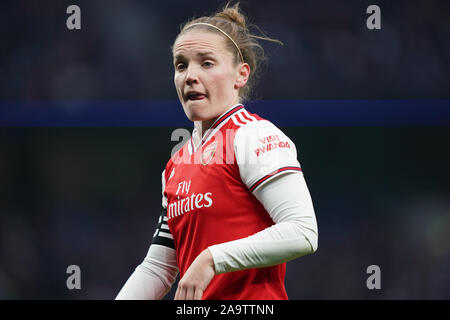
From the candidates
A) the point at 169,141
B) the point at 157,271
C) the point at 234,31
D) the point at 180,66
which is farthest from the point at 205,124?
the point at 169,141

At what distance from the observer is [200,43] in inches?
52.7

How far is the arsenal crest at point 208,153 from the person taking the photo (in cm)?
126

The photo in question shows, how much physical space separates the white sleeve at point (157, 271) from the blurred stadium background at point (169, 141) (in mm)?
1946

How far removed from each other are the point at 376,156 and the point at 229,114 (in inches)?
89.5

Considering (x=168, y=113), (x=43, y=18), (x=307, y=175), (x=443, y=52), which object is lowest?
(x=307, y=175)

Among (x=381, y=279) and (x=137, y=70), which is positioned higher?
(x=137, y=70)

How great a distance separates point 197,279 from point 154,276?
38 centimetres

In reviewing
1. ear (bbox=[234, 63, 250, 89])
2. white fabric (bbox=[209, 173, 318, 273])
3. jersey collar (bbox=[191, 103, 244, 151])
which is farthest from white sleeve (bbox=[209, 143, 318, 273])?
ear (bbox=[234, 63, 250, 89])

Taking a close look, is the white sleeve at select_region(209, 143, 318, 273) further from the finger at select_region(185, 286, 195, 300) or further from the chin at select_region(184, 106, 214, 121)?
the chin at select_region(184, 106, 214, 121)

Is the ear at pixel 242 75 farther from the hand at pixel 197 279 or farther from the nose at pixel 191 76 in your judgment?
the hand at pixel 197 279

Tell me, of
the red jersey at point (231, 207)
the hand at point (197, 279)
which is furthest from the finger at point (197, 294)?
the red jersey at point (231, 207)

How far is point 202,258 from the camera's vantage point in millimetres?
1070
